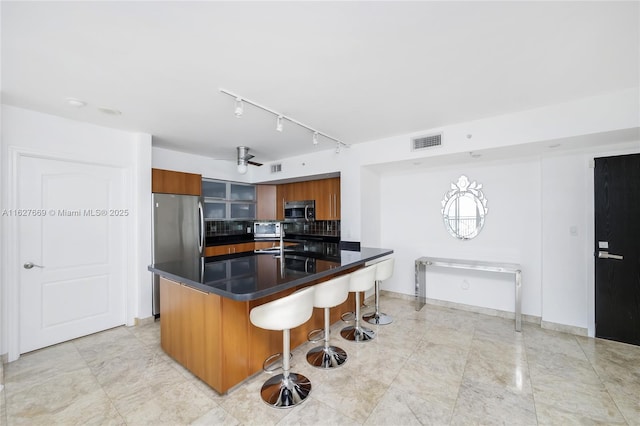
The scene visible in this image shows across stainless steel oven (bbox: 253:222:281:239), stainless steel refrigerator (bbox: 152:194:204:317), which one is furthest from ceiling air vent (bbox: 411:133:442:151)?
stainless steel refrigerator (bbox: 152:194:204:317)

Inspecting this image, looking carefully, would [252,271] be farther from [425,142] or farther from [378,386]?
[425,142]

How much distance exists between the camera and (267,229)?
5.98m

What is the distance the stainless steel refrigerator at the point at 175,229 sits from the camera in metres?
3.87

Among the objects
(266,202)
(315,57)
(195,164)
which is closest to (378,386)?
(315,57)

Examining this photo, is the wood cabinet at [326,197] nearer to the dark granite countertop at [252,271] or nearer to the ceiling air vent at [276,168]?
the ceiling air vent at [276,168]

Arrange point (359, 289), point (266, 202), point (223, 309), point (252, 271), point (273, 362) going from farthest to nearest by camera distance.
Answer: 1. point (266, 202)
2. point (359, 289)
3. point (273, 362)
4. point (252, 271)
5. point (223, 309)

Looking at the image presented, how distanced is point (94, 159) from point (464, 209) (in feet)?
17.0

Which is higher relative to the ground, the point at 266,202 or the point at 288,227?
the point at 266,202

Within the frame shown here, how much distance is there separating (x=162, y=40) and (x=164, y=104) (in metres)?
1.17

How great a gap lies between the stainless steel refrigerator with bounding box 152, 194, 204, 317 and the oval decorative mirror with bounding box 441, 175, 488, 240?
158 inches

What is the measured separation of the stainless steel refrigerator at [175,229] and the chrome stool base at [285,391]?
2394 millimetres

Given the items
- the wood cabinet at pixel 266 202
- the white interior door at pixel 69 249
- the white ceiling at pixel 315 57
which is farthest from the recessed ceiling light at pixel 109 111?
the wood cabinet at pixel 266 202

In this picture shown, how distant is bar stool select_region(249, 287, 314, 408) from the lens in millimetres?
1955

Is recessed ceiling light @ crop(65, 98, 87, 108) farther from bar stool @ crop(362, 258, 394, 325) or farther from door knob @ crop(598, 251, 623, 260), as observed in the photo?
door knob @ crop(598, 251, 623, 260)
